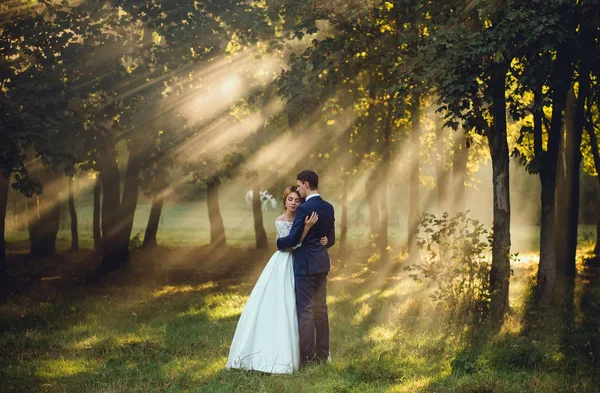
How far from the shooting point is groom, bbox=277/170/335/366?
8773 mm

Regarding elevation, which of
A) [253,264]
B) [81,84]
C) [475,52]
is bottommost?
[253,264]

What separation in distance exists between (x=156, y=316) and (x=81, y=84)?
7878 millimetres

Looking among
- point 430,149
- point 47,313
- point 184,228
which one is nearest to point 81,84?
point 47,313

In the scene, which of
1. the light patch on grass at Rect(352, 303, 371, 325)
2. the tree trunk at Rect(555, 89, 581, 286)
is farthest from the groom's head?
the tree trunk at Rect(555, 89, 581, 286)

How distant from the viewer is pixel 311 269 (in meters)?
8.88

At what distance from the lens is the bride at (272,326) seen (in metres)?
8.65

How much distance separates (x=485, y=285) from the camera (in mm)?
12664

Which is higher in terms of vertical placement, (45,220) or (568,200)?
(568,200)

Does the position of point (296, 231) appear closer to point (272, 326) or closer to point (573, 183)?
point (272, 326)

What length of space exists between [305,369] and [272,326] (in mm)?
712

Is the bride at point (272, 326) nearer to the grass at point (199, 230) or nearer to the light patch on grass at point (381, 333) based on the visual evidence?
the light patch on grass at point (381, 333)

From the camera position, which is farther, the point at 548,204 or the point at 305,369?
the point at 548,204

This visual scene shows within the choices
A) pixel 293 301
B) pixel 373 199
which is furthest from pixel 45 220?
pixel 293 301

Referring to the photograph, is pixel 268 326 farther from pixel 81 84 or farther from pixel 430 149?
pixel 430 149
